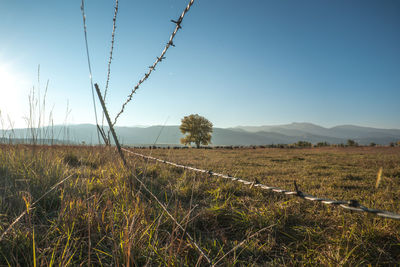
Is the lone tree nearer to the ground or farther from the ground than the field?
farther from the ground

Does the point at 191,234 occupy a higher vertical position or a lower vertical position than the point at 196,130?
lower

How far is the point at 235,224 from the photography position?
6.07 feet

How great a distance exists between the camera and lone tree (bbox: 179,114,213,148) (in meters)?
50.2

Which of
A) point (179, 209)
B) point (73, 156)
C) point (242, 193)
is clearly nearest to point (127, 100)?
point (179, 209)

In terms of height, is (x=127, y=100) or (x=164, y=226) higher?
(x=127, y=100)

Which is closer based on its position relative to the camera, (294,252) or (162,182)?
(294,252)

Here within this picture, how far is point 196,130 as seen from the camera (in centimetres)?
5047

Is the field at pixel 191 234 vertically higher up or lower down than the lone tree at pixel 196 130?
lower down

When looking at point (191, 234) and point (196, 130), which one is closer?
point (191, 234)

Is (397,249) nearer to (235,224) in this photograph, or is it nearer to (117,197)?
(235,224)

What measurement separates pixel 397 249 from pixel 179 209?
1775 millimetres

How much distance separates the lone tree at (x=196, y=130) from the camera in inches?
1977

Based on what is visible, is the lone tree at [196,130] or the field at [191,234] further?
the lone tree at [196,130]

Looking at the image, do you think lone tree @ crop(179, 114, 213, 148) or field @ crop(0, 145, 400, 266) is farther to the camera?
lone tree @ crop(179, 114, 213, 148)
